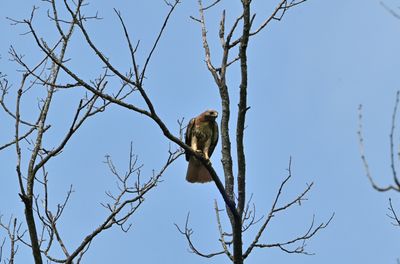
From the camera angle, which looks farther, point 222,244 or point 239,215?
point 222,244

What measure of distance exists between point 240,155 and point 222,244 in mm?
821

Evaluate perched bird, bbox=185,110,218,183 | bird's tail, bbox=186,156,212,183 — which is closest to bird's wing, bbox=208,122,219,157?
perched bird, bbox=185,110,218,183

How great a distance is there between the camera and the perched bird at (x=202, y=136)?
7.72 metres

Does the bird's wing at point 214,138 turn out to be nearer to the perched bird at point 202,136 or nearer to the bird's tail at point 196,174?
the perched bird at point 202,136

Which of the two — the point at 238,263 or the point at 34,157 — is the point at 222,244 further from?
the point at 34,157

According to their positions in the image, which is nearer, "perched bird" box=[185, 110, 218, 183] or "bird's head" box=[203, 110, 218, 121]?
"perched bird" box=[185, 110, 218, 183]

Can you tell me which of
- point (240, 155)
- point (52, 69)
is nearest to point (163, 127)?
point (240, 155)

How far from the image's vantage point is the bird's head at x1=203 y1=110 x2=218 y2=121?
7.84 m

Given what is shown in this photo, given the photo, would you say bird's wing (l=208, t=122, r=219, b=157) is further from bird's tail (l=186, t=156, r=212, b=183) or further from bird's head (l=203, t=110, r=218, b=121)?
bird's tail (l=186, t=156, r=212, b=183)

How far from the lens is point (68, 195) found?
Answer: 5930mm

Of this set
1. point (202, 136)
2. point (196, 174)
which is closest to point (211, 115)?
point (202, 136)

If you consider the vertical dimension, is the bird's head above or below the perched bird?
above

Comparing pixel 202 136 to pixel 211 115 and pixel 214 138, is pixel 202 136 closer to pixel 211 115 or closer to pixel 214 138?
pixel 214 138

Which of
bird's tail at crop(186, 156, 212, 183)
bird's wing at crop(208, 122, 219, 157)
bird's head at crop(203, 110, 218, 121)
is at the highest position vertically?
bird's head at crop(203, 110, 218, 121)
